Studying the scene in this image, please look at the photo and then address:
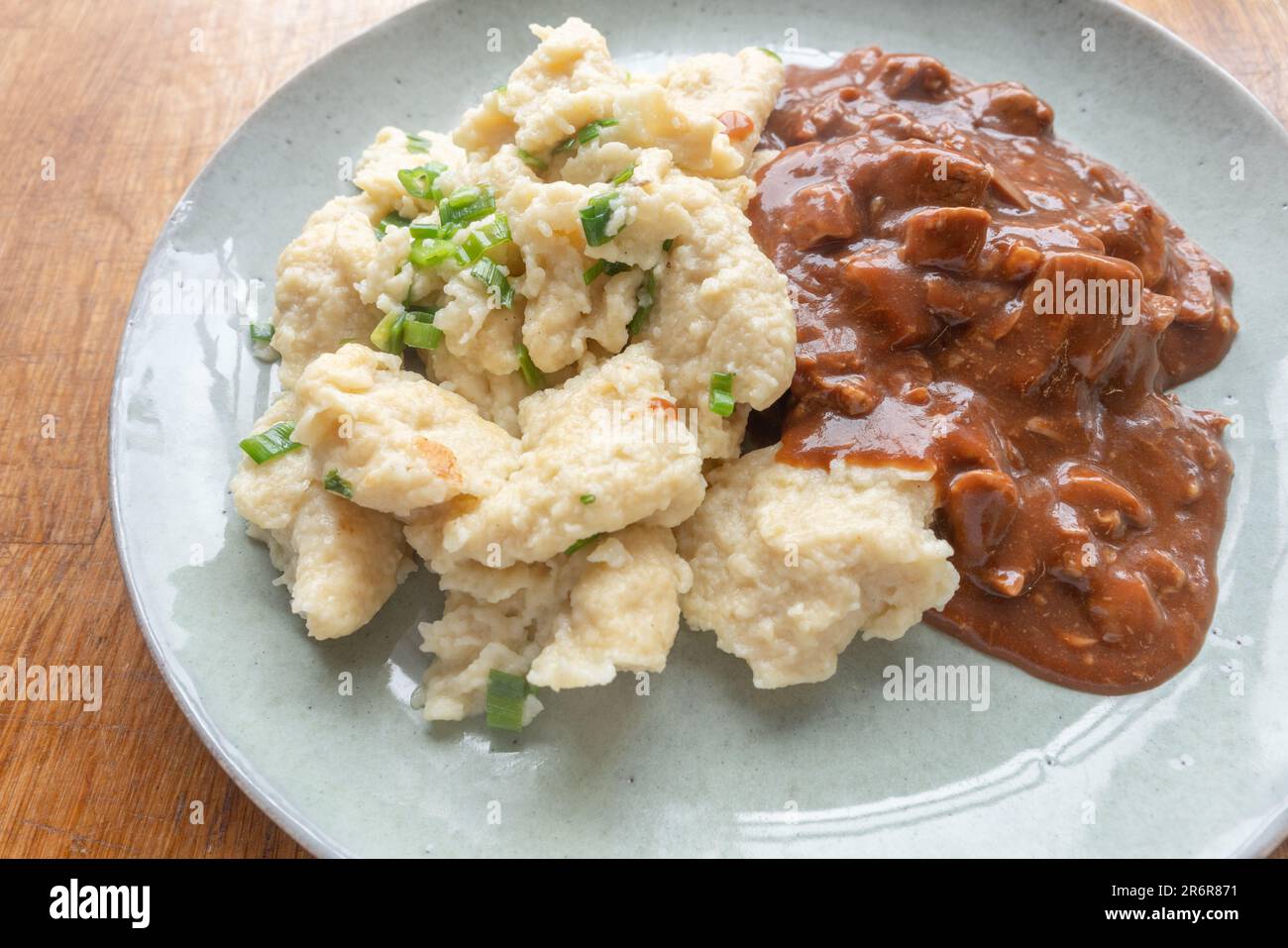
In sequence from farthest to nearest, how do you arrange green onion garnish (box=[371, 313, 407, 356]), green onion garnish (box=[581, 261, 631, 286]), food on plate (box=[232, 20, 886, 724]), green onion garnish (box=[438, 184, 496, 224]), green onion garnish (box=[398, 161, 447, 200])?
green onion garnish (box=[398, 161, 447, 200]) < green onion garnish (box=[438, 184, 496, 224]) < green onion garnish (box=[371, 313, 407, 356]) < green onion garnish (box=[581, 261, 631, 286]) < food on plate (box=[232, 20, 886, 724])

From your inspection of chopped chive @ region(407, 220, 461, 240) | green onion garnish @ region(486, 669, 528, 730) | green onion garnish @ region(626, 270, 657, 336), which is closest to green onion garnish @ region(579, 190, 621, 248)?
green onion garnish @ region(626, 270, 657, 336)

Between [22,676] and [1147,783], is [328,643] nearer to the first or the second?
[22,676]

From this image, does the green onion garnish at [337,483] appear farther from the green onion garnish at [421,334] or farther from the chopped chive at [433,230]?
the chopped chive at [433,230]

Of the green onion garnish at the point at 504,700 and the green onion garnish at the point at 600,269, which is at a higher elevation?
the green onion garnish at the point at 600,269

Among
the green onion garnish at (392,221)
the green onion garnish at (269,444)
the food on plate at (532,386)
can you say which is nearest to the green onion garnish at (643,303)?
the food on plate at (532,386)

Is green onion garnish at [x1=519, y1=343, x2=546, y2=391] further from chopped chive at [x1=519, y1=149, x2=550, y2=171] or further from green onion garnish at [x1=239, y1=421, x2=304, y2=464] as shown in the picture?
green onion garnish at [x1=239, y1=421, x2=304, y2=464]

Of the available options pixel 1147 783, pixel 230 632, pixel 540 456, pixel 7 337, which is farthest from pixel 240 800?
pixel 1147 783

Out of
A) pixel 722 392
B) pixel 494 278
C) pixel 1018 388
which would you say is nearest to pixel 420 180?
pixel 494 278
